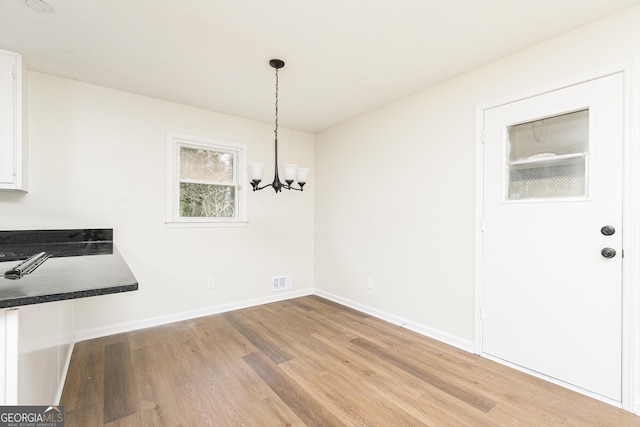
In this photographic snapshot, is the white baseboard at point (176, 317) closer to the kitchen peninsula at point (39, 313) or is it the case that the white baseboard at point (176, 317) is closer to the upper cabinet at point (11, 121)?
the kitchen peninsula at point (39, 313)

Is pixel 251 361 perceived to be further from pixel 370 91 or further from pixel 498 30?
pixel 498 30

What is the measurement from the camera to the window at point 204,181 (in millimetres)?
3361

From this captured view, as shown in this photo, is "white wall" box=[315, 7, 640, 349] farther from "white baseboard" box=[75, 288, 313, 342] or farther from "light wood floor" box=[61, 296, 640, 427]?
"white baseboard" box=[75, 288, 313, 342]

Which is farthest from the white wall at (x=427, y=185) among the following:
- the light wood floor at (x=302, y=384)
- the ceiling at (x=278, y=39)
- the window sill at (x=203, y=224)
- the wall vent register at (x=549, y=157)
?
the window sill at (x=203, y=224)

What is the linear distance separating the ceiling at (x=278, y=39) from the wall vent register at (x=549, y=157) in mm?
643

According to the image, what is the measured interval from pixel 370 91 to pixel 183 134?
217cm

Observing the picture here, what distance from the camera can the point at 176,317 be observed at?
131 inches

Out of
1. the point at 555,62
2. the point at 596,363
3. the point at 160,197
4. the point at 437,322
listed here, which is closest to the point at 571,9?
the point at 555,62

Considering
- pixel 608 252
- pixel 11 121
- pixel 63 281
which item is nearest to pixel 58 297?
pixel 63 281

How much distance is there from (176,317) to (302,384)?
1.94 meters

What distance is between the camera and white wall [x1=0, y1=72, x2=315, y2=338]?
269 cm

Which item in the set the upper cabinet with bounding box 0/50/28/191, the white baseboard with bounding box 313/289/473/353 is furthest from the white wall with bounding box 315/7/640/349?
the upper cabinet with bounding box 0/50/28/191

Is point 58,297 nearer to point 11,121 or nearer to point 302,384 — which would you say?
point 302,384

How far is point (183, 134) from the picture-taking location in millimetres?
3389
